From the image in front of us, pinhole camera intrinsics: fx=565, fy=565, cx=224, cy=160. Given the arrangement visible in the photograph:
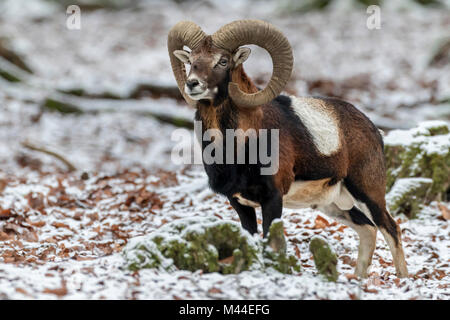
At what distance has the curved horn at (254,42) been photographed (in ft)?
18.7

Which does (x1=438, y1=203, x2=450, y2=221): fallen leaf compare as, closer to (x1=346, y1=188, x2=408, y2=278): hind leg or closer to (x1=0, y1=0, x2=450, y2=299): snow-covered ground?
(x1=0, y1=0, x2=450, y2=299): snow-covered ground

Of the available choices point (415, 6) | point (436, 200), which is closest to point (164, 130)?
point (436, 200)

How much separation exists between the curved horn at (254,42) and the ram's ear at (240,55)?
0.06m

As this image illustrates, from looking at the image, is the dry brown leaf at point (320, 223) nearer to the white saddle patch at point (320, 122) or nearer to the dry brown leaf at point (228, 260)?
the white saddle patch at point (320, 122)

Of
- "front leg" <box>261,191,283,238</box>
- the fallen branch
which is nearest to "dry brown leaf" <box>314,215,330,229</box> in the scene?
"front leg" <box>261,191,283,238</box>

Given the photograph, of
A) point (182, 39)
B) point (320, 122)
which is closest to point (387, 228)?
point (320, 122)

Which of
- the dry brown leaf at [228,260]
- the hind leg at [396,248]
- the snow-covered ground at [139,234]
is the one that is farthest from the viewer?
the hind leg at [396,248]

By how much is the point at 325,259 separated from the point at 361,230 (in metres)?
1.76

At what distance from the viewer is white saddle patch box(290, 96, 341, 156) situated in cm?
629

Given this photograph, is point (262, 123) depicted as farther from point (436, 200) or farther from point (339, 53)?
point (339, 53)

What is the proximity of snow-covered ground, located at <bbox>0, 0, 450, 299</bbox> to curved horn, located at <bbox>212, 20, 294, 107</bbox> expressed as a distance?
1784 millimetres

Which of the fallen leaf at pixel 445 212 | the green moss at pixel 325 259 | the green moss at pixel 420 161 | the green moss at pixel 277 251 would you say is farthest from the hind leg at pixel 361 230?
the green moss at pixel 420 161

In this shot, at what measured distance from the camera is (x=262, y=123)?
593cm

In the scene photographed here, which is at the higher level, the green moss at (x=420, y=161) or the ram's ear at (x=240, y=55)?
the ram's ear at (x=240, y=55)
